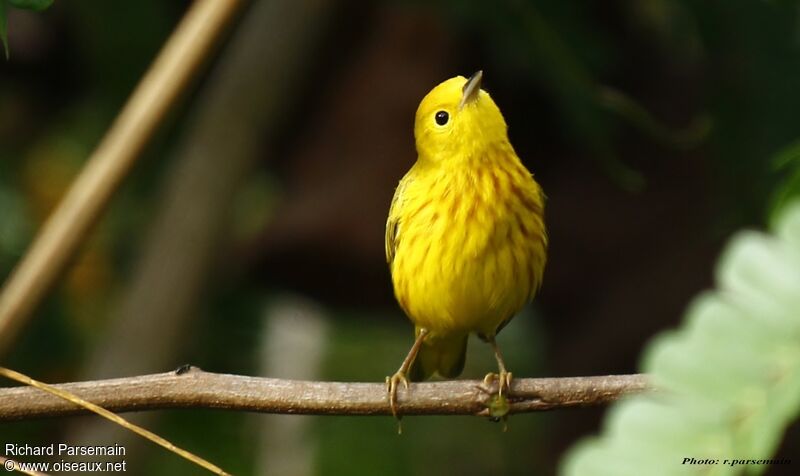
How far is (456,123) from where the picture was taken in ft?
8.66

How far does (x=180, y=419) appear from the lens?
4.47 m

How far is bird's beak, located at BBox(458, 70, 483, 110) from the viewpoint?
8.20 ft

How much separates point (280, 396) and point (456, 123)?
0.84m

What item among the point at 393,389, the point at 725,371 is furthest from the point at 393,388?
the point at 725,371

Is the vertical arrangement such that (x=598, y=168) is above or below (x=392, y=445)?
above

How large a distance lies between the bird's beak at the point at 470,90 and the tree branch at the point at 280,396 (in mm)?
642

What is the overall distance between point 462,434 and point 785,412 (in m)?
4.98

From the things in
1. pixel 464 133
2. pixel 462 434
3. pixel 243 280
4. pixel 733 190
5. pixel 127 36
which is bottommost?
pixel 464 133

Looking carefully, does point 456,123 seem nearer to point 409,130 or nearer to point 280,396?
point 280,396

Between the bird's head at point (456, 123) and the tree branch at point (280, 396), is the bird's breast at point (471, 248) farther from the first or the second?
the tree branch at point (280, 396)

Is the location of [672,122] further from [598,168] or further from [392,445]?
[392,445]

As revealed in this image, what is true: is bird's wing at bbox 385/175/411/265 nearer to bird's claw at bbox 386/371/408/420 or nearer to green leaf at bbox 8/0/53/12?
bird's claw at bbox 386/371/408/420

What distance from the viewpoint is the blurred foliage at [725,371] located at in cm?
96

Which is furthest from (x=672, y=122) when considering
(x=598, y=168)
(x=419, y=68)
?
(x=419, y=68)
